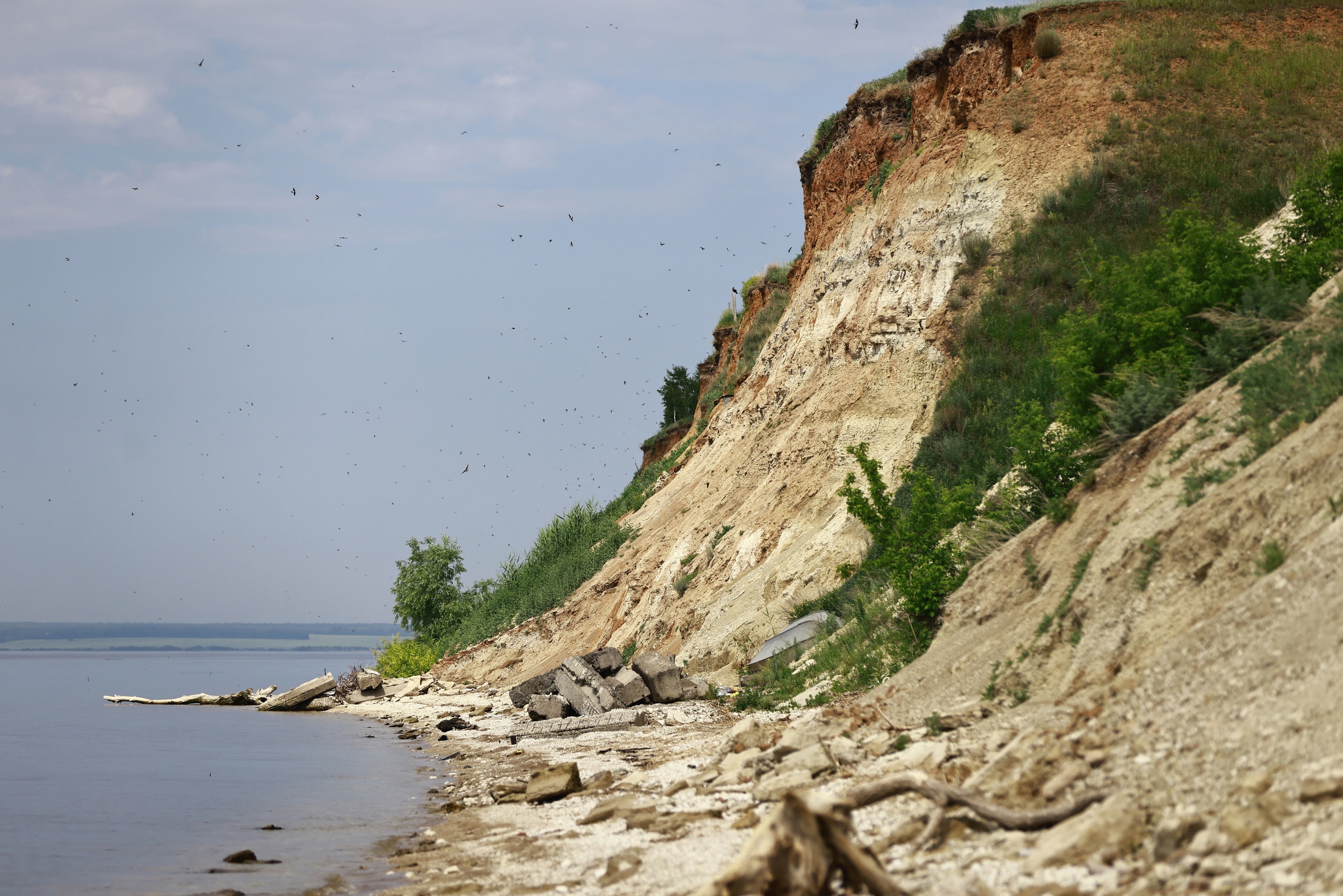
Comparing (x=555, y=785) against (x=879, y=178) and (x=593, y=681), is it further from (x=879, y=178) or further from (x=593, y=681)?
(x=879, y=178)

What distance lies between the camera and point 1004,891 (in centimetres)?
621

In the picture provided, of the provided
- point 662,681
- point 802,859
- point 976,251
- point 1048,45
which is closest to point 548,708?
point 662,681

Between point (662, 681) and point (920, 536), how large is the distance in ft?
24.9

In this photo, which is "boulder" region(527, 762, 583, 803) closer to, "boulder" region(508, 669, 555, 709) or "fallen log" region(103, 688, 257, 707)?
"boulder" region(508, 669, 555, 709)

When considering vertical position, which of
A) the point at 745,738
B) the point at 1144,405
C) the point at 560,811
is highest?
the point at 1144,405

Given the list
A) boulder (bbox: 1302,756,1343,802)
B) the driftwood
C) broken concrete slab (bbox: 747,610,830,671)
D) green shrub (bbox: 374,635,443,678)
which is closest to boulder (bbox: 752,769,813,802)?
the driftwood

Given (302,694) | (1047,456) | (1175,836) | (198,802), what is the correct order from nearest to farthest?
(1175,836), (1047,456), (198,802), (302,694)

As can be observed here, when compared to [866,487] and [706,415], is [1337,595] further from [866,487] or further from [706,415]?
[706,415]

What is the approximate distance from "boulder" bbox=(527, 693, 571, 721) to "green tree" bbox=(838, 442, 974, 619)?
835 centimetres

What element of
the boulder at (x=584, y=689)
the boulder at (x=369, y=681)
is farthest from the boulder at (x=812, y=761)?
the boulder at (x=369, y=681)

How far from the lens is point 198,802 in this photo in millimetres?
18391

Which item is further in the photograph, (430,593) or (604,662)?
(430,593)

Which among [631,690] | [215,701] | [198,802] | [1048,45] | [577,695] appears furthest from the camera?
[215,701]

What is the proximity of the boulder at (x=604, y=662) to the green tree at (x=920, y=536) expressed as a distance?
326 inches
